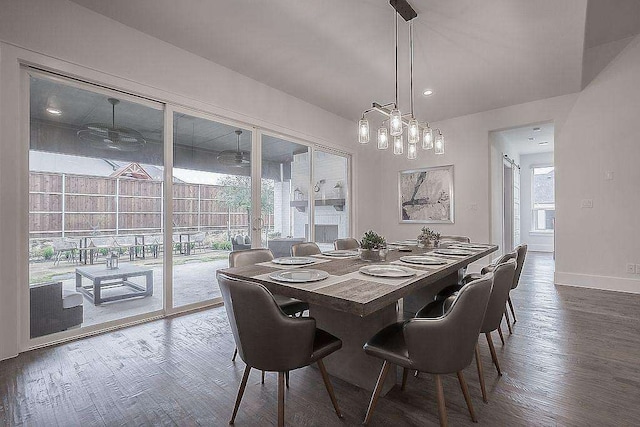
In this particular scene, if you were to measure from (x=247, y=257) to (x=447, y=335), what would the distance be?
162cm

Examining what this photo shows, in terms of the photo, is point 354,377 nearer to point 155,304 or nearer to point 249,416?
point 249,416

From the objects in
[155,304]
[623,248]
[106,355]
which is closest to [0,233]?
[106,355]

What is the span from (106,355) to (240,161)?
2464 millimetres

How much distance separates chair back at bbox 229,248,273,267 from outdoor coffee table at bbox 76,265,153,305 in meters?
1.38

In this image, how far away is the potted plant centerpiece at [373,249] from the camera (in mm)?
2268

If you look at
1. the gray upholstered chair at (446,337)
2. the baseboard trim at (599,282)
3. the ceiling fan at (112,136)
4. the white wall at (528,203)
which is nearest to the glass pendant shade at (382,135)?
the gray upholstered chair at (446,337)

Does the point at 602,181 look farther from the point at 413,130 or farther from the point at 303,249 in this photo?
the point at 303,249

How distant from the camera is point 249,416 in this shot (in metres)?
1.58

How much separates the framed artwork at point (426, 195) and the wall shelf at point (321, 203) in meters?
1.32

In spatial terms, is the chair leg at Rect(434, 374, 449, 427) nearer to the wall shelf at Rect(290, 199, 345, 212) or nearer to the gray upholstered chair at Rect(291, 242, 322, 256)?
the gray upholstered chair at Rect(291, 242, 322, 256)

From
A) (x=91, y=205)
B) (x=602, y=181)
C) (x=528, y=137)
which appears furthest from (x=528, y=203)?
(x=91, y=205)

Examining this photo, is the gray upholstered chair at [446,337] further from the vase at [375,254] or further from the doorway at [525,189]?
the doorway at [525,189]

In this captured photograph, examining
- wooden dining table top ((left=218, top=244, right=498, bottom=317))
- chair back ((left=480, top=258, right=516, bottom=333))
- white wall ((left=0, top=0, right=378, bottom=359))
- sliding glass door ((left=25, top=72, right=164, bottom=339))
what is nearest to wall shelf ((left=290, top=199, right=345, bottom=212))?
white wall ((left=0, top=0, right=378, bottom=359))

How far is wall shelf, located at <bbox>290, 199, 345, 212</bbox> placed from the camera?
189 inches
